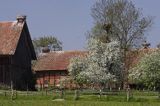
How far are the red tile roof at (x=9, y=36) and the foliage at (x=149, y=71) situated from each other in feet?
61.8

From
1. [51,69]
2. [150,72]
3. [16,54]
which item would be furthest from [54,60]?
[150,72]

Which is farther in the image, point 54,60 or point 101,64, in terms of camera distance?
point 54,60

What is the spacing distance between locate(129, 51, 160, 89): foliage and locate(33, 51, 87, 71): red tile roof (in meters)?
22.4

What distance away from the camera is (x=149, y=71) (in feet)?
250

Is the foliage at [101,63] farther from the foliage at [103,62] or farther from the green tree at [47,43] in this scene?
the green tree at [47,43]

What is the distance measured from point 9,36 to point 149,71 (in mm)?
22430

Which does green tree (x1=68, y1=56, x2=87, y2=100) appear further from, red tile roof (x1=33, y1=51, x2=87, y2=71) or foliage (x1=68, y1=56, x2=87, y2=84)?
red tile roof (x1=33, y1=51, x2=87, y2=71)

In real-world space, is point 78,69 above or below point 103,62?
below

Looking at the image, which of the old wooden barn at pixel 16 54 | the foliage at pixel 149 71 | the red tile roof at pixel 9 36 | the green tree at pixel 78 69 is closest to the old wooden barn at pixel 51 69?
the old wooden barn at pixel 16 54

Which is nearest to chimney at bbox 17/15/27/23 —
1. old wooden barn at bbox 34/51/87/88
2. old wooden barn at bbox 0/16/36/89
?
old wooden barn at bbox 0/16/36/89

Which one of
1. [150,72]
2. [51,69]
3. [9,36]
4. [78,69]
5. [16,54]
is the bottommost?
[150,72]

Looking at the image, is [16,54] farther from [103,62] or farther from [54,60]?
[54,60]

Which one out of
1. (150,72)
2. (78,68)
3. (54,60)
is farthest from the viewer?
(54,60)

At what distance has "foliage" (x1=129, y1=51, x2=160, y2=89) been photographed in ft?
245
